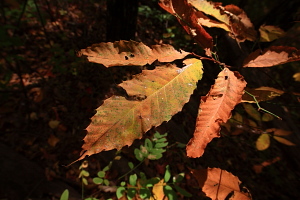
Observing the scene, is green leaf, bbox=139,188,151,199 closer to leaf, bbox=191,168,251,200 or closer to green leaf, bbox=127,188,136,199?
green leaf, bbox=127,188,136,199

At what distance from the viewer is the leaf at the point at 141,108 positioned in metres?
0.52

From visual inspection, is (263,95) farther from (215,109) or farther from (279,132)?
(279,132)

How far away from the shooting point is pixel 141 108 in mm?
600

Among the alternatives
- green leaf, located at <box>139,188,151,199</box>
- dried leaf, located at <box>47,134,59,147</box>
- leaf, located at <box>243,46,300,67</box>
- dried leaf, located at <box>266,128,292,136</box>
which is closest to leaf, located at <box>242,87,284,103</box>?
leaf, located at <box>243,46,300,67</box>

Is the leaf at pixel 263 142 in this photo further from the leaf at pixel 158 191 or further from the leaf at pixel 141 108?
the leaf at pixel 141 108

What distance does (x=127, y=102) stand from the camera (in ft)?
1.99

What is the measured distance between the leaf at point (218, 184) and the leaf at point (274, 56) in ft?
1.91

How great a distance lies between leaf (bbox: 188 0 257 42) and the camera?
3.10 ft

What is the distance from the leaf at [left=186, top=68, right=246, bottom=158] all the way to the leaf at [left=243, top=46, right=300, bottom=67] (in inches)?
8.4

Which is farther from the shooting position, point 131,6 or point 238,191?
point 131,6

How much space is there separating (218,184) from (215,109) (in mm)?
505

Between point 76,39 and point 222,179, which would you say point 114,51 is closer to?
point 222,179

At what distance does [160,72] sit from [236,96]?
0.30 meters

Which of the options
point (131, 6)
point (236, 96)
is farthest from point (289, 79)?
point (236, 96)
